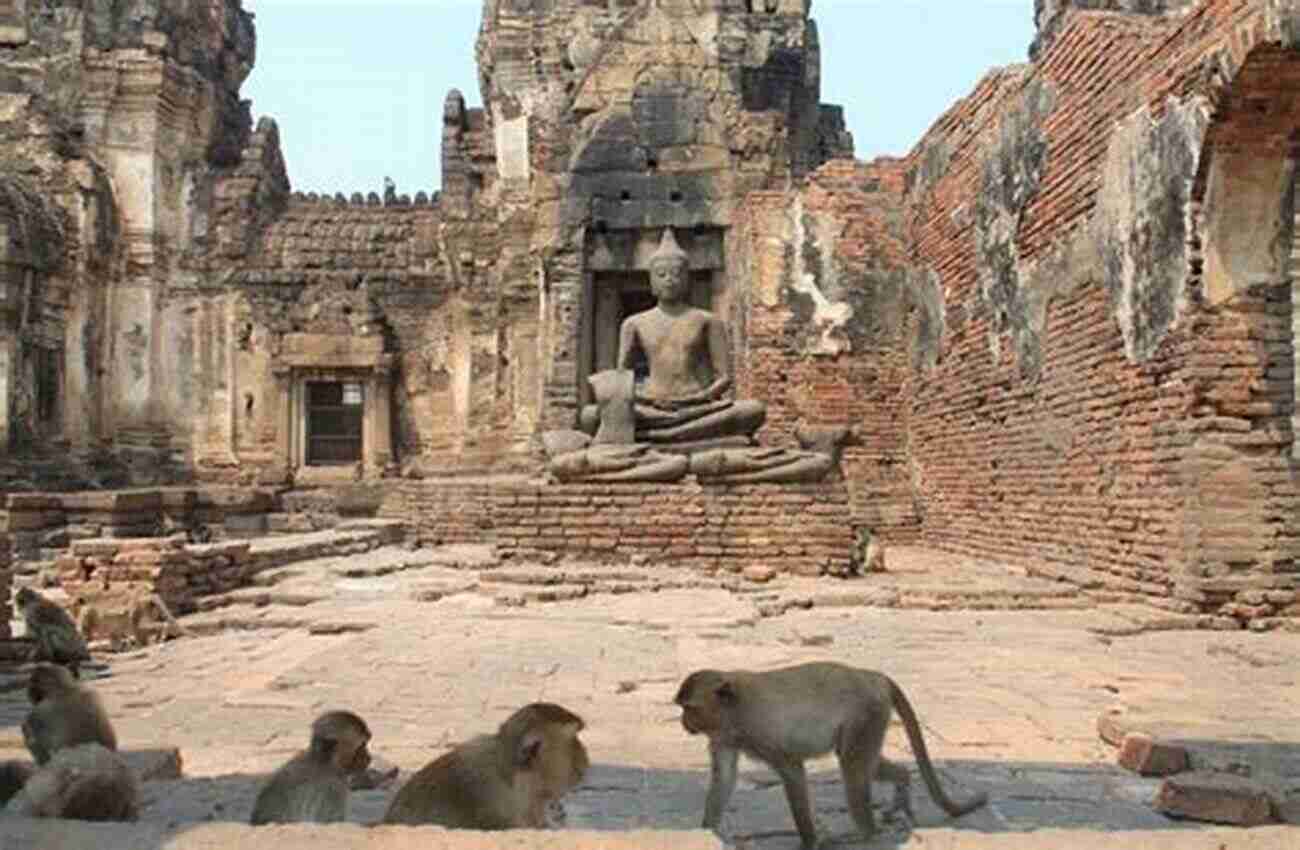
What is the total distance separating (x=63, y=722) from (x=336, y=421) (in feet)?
62.1

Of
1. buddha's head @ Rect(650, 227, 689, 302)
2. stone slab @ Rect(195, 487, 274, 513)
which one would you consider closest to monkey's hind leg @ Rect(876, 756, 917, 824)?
buddha's head @ Rect(650, 227, 689, 302)

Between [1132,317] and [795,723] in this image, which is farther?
[1132,317]

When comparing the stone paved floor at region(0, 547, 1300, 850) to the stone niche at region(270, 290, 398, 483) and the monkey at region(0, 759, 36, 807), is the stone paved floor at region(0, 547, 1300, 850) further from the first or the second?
the stone niche at region(270, 290, 398, 483)

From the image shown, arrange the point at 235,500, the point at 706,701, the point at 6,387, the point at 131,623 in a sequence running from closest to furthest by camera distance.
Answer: the point at 706,701
the point at 131,623
the point at 235,500
the point at 6,387

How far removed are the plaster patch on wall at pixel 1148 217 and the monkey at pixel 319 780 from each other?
276 inches

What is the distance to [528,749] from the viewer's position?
3037 mm

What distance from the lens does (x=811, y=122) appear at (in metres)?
22.1

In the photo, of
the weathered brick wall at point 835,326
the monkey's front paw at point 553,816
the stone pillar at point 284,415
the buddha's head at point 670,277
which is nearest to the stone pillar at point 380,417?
the stone pillar at point 284,415

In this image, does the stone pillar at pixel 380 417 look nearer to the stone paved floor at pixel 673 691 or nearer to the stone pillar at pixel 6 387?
the stone pillar at pixel 6 387

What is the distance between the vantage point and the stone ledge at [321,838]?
274cm

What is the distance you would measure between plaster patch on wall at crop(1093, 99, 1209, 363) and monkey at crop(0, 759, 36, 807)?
7.48m

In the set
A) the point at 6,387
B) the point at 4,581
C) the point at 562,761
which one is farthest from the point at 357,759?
the point at 6,387

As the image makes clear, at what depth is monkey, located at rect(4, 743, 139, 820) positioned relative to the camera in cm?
307

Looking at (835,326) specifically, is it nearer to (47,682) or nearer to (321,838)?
(47,682)
